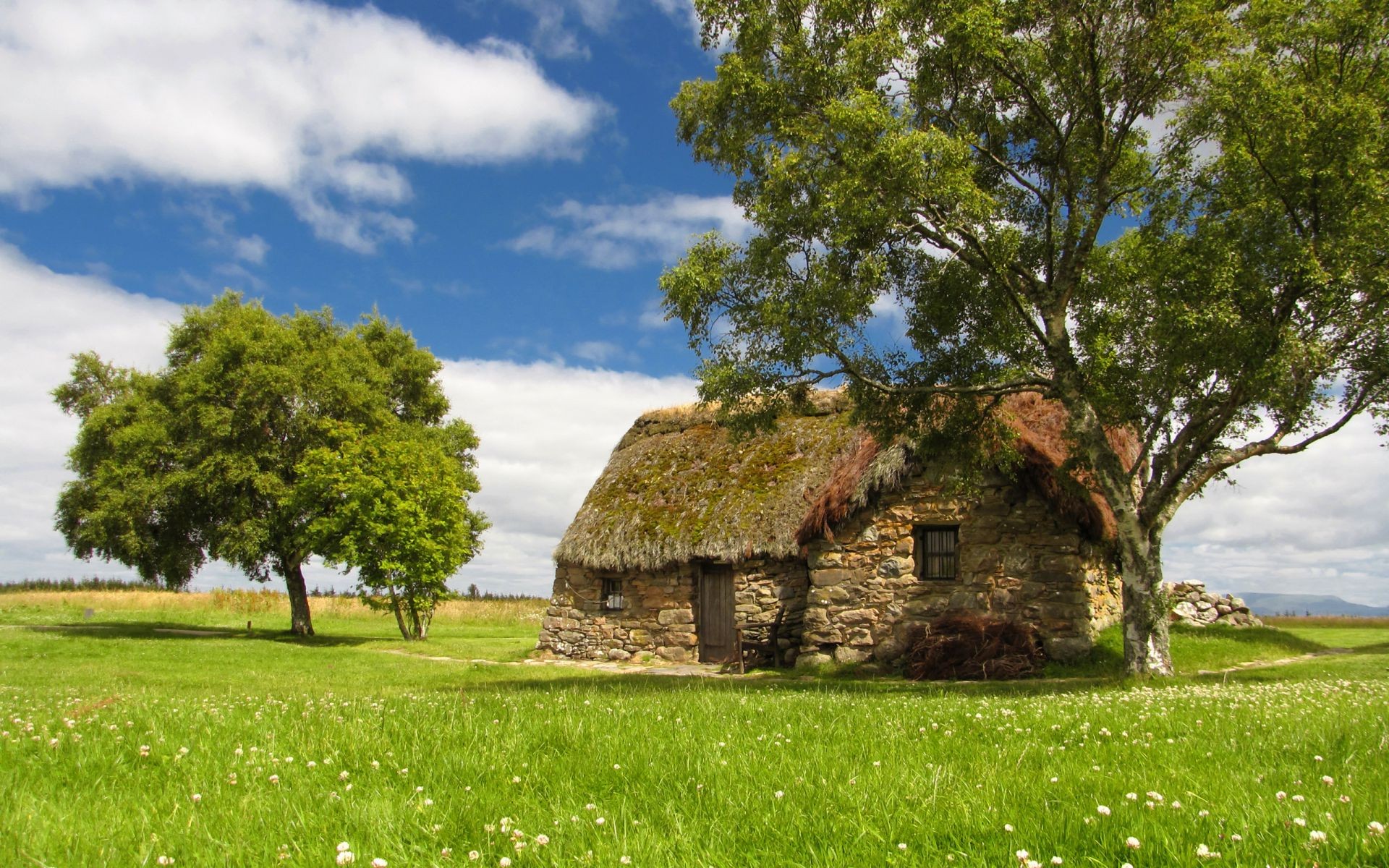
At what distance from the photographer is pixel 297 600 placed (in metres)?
33.0

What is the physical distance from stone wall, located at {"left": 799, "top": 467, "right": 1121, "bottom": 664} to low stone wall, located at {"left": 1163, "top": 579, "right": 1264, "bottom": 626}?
9536mm

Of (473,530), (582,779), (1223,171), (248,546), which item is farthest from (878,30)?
(473,530)

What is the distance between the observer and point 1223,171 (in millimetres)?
13898

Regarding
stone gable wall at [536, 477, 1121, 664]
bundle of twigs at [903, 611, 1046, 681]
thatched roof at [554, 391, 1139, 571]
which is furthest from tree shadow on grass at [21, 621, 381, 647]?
bundle of twigs at [903, 611, 1046, 681]

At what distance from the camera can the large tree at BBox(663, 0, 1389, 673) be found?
12.7 m

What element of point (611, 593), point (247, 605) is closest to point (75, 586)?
point (247, 605)

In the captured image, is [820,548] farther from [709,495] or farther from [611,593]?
[611,593]

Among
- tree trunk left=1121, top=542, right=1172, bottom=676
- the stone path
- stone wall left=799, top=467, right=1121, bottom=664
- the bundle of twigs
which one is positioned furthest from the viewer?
stone wall left=799, top=467, right=1121, bottom=664

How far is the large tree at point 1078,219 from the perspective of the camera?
41.7 feet

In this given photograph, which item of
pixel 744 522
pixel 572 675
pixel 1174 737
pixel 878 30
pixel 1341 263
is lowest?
pixel 572 675

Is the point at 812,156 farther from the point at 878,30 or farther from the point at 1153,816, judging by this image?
the point at 1153,816

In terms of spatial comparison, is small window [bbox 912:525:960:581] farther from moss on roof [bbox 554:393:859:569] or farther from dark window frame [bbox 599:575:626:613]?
dark window frame [bbox 599:575:626:613]

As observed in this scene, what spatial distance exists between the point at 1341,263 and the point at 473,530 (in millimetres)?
35763

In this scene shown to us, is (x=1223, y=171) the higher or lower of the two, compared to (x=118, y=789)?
higher
